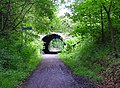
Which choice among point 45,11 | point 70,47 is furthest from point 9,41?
point 70,47

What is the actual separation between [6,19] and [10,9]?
0.90 metres

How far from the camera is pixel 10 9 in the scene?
15047 millimetres

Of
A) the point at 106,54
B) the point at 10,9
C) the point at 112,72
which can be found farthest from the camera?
the point at 10,9

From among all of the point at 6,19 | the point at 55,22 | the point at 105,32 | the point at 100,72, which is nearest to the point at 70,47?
the point at 55,22

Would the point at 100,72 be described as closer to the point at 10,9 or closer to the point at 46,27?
the point at 10,9

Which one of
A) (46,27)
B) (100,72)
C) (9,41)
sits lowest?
(100,72)

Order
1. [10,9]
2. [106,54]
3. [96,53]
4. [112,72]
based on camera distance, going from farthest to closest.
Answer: [10,9] < [96,53] < [106,54] < [112,72]

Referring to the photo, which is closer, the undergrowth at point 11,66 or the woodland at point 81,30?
the undergrowth at point 11,66

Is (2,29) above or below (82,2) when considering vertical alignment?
below

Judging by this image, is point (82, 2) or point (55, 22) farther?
point (55, 22)

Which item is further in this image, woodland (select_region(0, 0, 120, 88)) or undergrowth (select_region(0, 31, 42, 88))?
woodland (select_region(0, 0, 120, 88))

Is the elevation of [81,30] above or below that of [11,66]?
above

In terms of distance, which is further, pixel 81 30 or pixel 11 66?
pixel 81 30

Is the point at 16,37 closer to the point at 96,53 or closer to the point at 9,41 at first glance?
the point at 9,41
